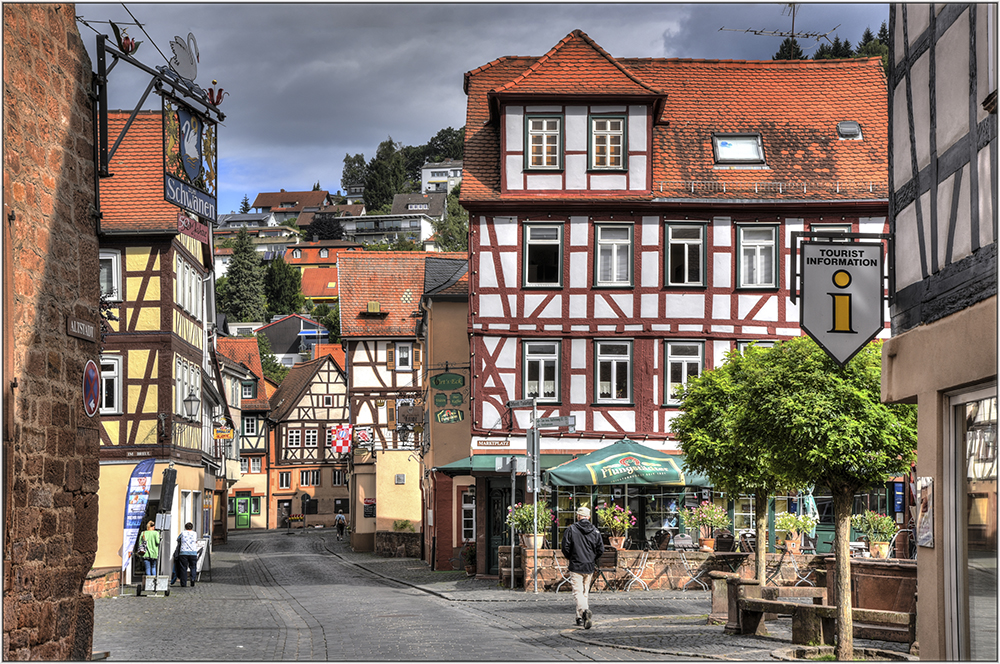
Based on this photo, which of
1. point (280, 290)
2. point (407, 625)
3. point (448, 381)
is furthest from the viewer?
point (280, 290)

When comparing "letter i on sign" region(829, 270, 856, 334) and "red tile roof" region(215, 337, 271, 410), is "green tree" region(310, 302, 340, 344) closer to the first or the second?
"red tile roof" region(215, 337, 271, 410)

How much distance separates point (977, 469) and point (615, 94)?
18651 millimetres

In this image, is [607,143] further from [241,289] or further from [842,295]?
[241,289]

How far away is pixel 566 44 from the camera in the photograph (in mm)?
28500

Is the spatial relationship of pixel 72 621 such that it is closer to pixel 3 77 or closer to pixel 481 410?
pixel 3 77

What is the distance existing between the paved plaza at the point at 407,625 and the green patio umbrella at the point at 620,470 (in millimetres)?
2054

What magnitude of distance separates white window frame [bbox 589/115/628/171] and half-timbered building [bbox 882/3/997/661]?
1588 cm

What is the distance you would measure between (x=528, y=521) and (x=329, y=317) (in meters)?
102

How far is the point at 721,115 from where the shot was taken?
29906 millimetres

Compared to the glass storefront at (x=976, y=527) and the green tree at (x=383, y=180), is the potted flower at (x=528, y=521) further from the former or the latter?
the green tree at (x=383, y=180)

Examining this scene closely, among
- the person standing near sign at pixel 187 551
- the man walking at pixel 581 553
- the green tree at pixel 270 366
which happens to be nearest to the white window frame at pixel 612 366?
the person standing near sign at pixel 187 551

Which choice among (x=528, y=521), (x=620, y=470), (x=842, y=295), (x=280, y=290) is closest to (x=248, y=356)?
(x=528, y=521)

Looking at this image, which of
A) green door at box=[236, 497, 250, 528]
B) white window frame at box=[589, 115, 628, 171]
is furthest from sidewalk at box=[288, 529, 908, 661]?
green door at box=[236, 497, 250, 528]

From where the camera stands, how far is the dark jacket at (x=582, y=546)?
16.0 m
